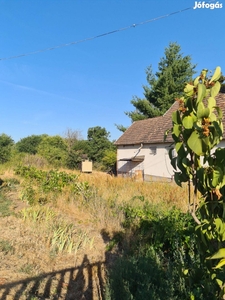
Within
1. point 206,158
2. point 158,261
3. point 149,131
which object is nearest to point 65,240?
point 158,261

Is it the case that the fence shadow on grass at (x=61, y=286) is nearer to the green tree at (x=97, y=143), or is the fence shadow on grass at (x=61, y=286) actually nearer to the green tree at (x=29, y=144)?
the green tree at (x=97, y=143)

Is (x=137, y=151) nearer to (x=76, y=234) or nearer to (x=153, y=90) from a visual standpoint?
(x=153, y=90)

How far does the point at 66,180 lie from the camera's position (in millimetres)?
9172

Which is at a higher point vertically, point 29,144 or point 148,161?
point 29,144

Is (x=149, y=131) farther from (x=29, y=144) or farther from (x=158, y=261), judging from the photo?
(x=29, y=144)

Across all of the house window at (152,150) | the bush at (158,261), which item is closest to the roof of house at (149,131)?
the house window at (152,150)

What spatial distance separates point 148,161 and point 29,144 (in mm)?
28438

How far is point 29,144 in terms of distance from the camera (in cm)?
4300

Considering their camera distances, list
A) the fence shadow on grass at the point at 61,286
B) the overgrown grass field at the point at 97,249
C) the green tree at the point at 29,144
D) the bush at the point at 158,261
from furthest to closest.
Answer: the green tree at the point at 29,144, the fence shadow on grass at the point at 61,286, the overgrown grass field at the point at 97,249, the bush at the point at 158,261

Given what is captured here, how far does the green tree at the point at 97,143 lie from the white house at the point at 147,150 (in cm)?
1077

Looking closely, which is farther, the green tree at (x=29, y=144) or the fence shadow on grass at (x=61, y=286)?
the green tree at (x=29, y=144)

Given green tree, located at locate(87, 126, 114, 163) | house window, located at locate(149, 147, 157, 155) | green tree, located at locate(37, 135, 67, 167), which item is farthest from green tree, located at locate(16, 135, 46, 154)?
house window, located at locate(149, 147, 157, 155)

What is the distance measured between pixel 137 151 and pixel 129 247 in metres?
17.1

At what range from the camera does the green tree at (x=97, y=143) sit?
114ft
